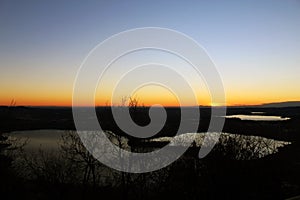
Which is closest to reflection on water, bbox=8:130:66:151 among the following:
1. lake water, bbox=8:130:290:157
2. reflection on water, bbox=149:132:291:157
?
lake water, bbox=8:130:290:157

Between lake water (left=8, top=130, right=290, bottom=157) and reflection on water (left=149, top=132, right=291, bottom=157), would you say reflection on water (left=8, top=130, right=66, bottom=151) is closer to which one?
lake water (left=8, top=130, right=290, bottom=157)

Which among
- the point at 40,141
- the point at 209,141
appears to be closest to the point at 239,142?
the point at 209,141

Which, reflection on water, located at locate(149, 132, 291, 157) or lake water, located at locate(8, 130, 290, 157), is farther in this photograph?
lake water, located at locate(8, 130, 290, 157)

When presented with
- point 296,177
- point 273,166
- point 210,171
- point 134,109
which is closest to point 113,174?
point 134,109

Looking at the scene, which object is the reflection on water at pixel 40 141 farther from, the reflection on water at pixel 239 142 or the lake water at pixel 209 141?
the reflection on water at pixel 239 142

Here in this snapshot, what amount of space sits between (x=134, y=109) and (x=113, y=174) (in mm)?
4757

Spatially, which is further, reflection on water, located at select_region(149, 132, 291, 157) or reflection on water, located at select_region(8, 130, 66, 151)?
reflection on water, located at select_region(8, 130, 66, 151)

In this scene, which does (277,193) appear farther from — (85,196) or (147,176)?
(85,196)

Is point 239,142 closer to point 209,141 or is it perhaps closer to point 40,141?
point 209,141

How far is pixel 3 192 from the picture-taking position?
13.8m

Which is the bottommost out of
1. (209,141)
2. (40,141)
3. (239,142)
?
(40,141)

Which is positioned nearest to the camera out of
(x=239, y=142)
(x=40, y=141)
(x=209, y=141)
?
(x=239, y=142)

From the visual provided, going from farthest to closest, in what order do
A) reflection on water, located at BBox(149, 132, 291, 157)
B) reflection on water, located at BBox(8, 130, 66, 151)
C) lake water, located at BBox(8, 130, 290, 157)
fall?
1. reflection on water, located at BBox(8, 130, 66, 151)
2. lake water, located at BBox(8, 130, 290, 157)
3. reflection on water, located at BBox(149, 132, 291, 157)

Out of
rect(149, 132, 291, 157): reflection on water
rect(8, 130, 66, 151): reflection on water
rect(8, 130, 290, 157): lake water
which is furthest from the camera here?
rect(8, 130, 66, 151): reflection on water
